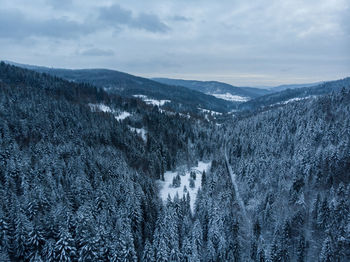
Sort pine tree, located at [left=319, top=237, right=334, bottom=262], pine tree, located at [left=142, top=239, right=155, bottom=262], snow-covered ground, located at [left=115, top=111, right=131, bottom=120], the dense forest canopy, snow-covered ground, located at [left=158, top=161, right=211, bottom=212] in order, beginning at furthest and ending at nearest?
1. snow-covered ground, located at [left=115, top=111, right=131, bottom=120]
2. snow-covered ground, located at [left=158, top=161, right=211, bottom=212]
3. pine tree, located at [left=319, top=237, right=334, bottom=262]
4. pine tree, located at [left=142, top=239, right=155, bottom=262]
5. the dense forest canopy

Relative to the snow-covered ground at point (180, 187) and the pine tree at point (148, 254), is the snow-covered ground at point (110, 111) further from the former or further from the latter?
the pine tree at point (148, 254)

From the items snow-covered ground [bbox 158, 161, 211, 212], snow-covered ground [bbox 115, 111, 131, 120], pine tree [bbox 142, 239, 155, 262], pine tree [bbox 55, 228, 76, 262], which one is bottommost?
snow-covered ground [bbox 158, 161, 211, 212]

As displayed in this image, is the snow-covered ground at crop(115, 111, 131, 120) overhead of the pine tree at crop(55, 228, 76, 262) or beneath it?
overhead

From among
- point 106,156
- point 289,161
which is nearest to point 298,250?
point 289,161

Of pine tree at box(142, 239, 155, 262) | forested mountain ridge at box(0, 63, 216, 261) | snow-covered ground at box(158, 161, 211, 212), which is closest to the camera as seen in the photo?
forested mountain ridge at box(0, 63, 216, 261)

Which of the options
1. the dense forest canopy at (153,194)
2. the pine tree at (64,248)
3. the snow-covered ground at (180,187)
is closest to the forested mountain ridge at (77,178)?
the pine tree at (64,248)

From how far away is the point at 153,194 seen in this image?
68.5m

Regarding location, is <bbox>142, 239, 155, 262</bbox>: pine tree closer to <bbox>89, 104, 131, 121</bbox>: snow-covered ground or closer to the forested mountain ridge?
the forested mountain ridge

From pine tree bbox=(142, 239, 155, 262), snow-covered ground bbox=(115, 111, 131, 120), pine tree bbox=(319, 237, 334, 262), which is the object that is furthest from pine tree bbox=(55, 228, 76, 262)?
snow-covered ground bbox=(115, 111, 131, 120)

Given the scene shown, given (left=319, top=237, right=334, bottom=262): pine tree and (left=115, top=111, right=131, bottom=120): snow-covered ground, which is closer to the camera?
(left=319, top=237, right=334, bottom=262): pine tree

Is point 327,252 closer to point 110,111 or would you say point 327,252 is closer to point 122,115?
point 122,115

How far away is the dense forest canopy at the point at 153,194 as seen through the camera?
121ft

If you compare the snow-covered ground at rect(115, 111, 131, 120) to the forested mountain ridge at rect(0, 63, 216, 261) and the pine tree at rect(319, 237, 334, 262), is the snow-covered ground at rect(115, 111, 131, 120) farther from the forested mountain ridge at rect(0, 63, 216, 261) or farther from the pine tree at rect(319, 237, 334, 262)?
the pine tree at rect(319, 237, 334, 262)

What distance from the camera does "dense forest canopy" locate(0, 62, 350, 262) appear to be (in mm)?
36934
